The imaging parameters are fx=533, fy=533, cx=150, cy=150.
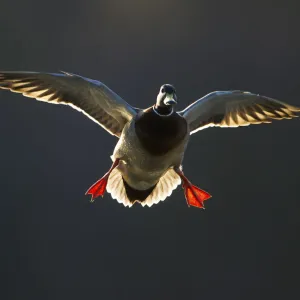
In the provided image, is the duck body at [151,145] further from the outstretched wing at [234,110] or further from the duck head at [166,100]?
the outstretched wing at [234,110]

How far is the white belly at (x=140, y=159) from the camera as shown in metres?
1.21

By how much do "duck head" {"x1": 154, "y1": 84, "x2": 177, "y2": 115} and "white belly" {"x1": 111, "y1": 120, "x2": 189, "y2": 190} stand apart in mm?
83

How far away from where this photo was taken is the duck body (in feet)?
3.79

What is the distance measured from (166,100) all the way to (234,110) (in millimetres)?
459

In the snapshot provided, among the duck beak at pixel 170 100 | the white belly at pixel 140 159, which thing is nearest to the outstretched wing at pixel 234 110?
the white belly at pixel 140 159

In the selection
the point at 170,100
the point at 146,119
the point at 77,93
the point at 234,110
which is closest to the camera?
the point at 170,100

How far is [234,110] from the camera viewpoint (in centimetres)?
149

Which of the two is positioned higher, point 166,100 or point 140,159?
point 166,100

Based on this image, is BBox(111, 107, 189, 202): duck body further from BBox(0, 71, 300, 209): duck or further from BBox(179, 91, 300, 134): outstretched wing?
BBox(179, 91, 300, 134): outstretched wing

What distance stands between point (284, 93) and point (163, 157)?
2.13m

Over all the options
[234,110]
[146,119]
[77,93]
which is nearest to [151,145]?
[146,119]

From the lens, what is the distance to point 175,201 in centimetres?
320

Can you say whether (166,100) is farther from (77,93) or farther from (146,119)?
(77,93)

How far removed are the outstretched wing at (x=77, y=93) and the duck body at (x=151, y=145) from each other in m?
0.10
